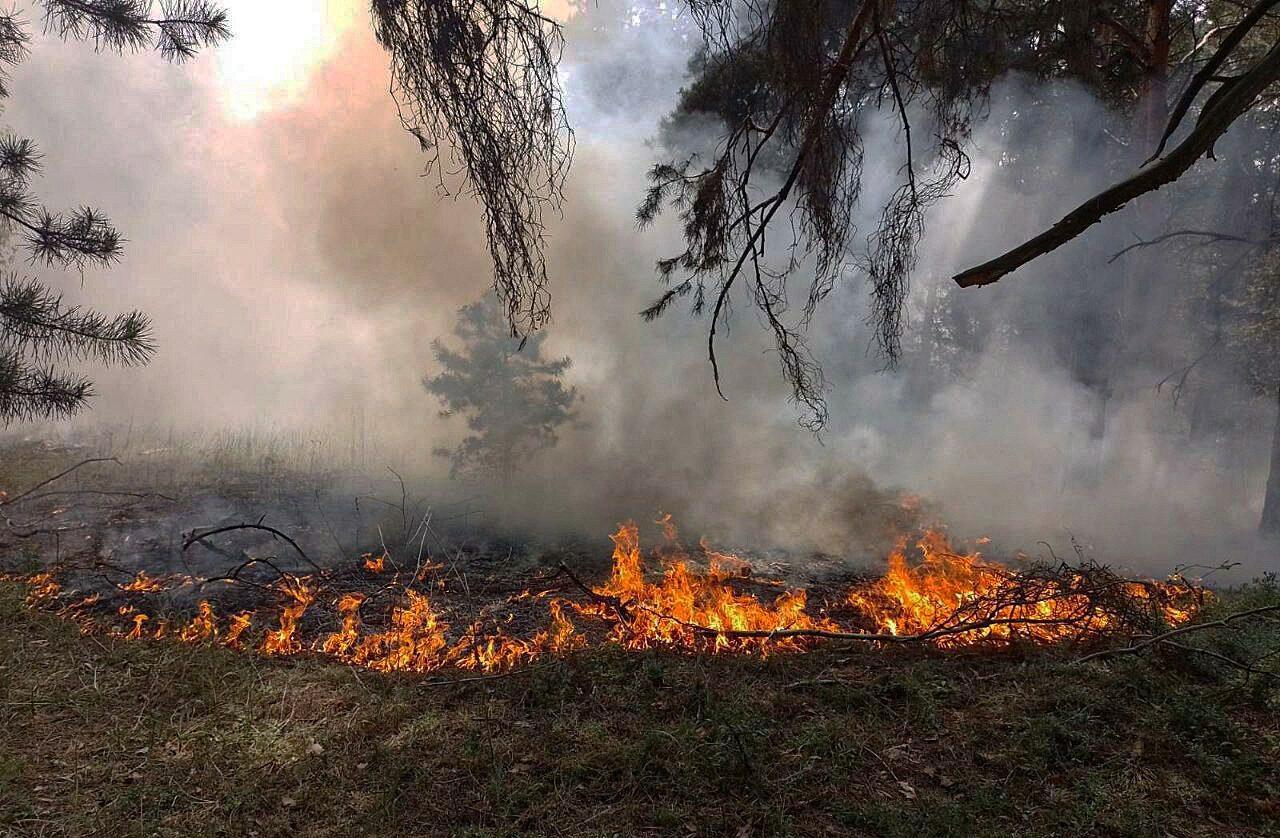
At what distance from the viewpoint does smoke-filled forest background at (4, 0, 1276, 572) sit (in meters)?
10.9

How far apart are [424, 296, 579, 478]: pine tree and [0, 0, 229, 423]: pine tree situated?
478 cm

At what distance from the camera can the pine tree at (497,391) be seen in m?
9.95

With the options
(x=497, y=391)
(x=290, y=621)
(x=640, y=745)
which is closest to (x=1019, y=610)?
(x=640, y=745)

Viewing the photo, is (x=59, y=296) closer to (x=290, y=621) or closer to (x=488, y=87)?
(x=290, y=621)

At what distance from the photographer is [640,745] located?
3.12 m

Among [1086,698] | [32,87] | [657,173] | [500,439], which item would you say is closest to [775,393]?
[500,439]

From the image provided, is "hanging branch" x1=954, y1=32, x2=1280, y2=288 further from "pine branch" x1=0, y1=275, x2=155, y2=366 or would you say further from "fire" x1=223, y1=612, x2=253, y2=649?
"pine branch" x1=0, y1=275, x2=155, y2=366

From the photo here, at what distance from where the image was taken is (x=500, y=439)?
10.1 metres

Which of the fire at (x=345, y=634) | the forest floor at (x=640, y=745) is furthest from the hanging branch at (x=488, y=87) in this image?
the fire at (x=345, y=634)

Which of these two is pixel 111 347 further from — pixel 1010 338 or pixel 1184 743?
pixel 1010 338

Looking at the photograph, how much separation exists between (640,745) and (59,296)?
5891mm

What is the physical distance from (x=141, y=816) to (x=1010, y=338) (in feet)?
58.3

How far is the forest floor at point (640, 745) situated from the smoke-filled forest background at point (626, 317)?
5.50 meters

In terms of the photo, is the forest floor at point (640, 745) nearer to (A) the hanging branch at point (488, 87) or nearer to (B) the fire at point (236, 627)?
(B) the fire at point (236, 627)
